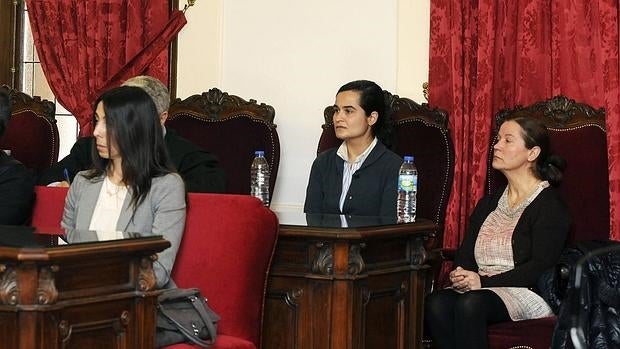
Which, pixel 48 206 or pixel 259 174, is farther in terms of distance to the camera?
pixel 259 174

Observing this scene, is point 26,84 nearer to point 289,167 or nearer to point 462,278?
point 289,167

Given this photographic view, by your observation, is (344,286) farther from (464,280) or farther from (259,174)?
(259,174)

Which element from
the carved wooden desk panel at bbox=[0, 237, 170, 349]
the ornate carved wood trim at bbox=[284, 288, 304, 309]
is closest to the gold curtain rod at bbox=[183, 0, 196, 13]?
the ornate carved wood trim at bbox=[284, 288, 304, 309]

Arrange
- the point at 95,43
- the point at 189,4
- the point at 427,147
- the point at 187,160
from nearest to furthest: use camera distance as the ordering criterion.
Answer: the point at 187,160
the point at 427,147
the point at 189,4
the point at 95,43

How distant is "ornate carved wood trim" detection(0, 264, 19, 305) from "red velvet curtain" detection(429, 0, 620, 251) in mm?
2839

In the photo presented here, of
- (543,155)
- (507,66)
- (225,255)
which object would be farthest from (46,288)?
(507,66)

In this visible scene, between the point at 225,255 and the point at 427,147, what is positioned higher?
the point at 427,147

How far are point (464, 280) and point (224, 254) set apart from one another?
4.09 feet

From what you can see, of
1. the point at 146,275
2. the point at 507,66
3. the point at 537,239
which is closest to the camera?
the point at 146,275

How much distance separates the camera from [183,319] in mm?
3340

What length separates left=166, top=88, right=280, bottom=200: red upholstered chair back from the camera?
18.0 ft

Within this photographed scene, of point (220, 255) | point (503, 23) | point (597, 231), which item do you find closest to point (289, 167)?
point (503, 23)

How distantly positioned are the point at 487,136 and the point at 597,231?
31.0 inches

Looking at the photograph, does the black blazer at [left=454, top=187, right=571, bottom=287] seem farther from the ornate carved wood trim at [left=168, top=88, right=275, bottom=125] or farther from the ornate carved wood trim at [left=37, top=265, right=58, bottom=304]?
the ornate carved wood trim at [left=37, top=265, right=58, bottom=304]
